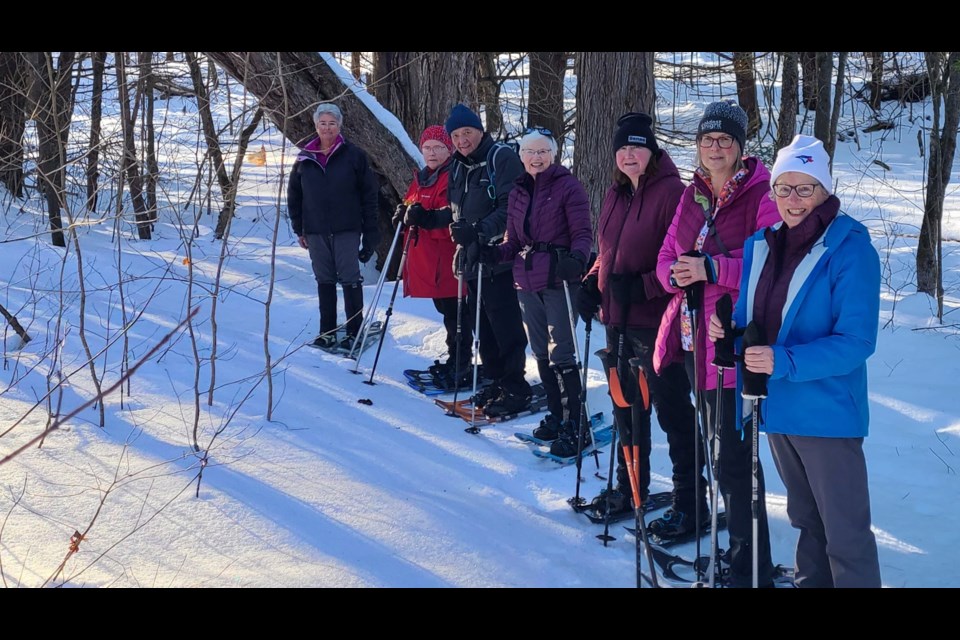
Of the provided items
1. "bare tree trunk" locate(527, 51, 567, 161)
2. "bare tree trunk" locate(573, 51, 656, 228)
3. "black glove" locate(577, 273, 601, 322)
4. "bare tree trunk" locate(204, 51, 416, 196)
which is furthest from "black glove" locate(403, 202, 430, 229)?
"bare tree trunk" locate(527, 51, 567, 161)

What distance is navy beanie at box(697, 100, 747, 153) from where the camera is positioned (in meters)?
3.72

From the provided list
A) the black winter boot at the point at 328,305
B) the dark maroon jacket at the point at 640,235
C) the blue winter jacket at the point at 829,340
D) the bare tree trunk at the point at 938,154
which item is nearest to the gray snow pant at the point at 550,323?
the dark maroon jacket at the point at 640,235

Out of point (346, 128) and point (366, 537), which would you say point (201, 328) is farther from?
point (366, 537)

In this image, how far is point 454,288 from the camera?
699 cm

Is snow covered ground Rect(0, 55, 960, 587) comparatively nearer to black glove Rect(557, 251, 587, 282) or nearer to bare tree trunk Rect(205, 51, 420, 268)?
black glove Rect(557, 251, 587, 282)

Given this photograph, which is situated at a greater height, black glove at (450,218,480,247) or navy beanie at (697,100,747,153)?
navy beanie at (697,100,747,153)

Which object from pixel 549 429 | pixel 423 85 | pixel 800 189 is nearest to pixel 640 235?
pixel 800 189

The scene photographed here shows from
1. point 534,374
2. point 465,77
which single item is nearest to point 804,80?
point 465,77

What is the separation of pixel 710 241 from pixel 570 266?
1419 millimetres

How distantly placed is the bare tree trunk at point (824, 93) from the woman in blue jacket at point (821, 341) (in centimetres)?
881

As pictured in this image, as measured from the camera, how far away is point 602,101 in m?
7.91

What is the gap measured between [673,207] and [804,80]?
47.2 feet

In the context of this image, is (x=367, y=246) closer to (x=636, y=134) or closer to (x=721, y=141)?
(x=636, y=134)

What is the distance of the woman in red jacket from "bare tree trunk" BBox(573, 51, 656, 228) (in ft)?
5.29
